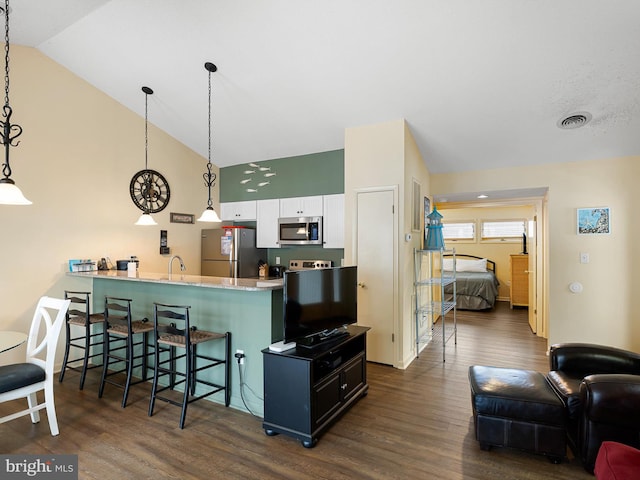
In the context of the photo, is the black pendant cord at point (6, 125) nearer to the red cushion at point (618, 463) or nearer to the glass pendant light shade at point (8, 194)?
the glass pendant light shade at point (8, 194)

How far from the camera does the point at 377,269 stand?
13.6 ft

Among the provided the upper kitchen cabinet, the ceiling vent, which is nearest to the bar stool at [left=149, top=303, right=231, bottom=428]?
the upper kitchen cabinet

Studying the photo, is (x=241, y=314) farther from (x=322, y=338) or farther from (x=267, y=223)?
(x=267, y=223)

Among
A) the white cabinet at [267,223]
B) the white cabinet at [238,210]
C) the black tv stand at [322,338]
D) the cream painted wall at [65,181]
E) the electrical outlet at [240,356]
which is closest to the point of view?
the black tv stand at [322,338]

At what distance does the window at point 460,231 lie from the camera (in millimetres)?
8977

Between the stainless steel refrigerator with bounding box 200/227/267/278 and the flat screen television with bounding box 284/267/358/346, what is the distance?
2577 mm

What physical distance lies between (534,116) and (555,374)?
2441 mm

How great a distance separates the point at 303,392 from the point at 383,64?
112 inches

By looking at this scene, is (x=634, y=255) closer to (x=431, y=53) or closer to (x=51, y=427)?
(x=431, y=53)

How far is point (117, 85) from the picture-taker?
4.24 m

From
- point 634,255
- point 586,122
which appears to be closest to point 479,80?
point 586,122

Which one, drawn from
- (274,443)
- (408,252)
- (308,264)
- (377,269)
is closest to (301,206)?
(308,264)

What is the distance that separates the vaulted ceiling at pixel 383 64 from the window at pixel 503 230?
15.2 ft

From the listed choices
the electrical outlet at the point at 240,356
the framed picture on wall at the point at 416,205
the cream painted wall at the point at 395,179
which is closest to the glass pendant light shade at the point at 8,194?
the electrical outlet at the point at 240,356
